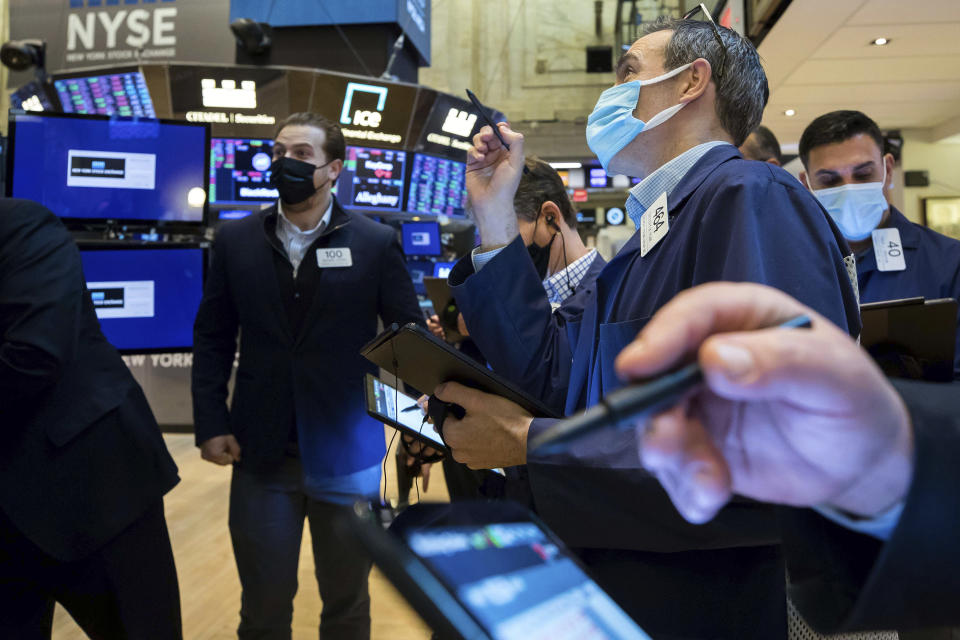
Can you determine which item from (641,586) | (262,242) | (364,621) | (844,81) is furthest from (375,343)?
(844,81)

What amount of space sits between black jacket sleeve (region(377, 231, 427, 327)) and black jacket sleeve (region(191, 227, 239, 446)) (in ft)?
1.71

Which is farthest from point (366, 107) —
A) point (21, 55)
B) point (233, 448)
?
point (233, 448)

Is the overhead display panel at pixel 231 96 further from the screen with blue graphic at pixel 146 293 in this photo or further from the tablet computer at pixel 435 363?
the tablet computer at pixel 435 363

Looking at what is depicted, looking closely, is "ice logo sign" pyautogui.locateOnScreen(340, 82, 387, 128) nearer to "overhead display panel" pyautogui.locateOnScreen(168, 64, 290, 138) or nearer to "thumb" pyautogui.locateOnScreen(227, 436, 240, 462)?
"overhead display panel" pyautogui.locateOnScreen(168, 64, 290, 138)

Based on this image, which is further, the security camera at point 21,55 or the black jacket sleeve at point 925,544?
the security camera at point 21,55

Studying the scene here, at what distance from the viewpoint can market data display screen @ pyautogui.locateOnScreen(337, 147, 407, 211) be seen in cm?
701

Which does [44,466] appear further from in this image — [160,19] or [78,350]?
[160,19]

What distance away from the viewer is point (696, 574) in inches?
40.4

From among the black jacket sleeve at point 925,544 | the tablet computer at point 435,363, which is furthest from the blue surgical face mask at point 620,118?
the black jacket sleeve at point 925,544

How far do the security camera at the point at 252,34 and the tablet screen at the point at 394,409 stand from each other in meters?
6.09

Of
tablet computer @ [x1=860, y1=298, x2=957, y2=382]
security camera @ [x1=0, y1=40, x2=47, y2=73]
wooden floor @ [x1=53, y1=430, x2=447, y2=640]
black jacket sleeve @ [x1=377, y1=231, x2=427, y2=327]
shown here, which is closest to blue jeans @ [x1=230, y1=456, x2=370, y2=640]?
wooden floor @ [x1=53, y1=430, x2=447, y2=640]

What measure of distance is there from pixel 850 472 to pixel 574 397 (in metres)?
0.90

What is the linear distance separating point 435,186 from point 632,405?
7.34 m

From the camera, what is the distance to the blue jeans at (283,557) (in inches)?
91.7
